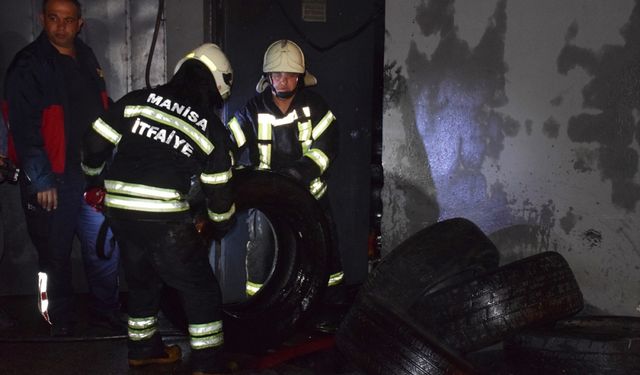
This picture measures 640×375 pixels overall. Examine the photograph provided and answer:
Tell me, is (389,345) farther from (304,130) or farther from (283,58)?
(283,58)

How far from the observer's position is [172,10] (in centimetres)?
547

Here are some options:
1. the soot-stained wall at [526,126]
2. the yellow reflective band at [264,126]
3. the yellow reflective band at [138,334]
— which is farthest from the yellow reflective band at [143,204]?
the soot-stained wall at [526,126]

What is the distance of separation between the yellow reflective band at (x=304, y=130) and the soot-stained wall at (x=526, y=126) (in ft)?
1.85

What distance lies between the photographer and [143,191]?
395 centimetres

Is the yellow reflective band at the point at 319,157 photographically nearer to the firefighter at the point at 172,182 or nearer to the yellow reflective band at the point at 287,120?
the yellow reflective band at the point at 287,120

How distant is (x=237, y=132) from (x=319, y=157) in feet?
2.04


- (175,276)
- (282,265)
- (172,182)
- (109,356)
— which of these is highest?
(172,182)

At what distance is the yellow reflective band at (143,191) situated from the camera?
3945mm

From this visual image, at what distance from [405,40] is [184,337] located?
2.57 meters

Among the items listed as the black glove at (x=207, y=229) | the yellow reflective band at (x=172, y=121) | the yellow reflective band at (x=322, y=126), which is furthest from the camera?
the yellow reflective band at (x=322, y=126)

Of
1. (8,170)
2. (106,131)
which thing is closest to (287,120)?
A: (106,131)

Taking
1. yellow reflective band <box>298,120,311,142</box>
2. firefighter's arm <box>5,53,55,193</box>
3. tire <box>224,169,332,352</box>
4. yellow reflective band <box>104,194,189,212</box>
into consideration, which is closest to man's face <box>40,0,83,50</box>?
firefighter's arm <box>5,53,55,193</box>

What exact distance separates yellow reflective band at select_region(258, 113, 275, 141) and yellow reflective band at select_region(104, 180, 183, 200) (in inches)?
50.6

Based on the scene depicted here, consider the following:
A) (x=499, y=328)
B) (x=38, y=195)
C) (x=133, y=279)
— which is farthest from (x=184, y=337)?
(x=499, y=328)
